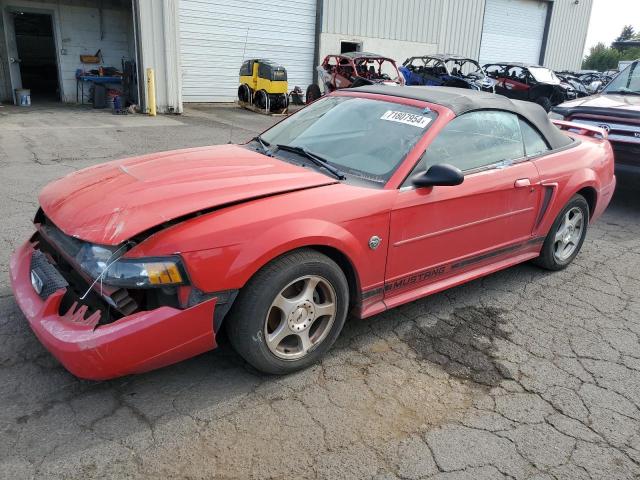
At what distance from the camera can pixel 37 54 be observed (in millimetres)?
15430

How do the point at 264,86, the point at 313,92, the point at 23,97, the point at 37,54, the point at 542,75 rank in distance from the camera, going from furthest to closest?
the point at 542,75 → the point at 313,92 → the point at 37,54 → the point at 264,86 → the point at 23,97

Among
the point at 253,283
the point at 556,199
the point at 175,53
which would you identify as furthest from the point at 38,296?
the point at 175,53

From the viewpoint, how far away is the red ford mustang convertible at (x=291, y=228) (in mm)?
2434

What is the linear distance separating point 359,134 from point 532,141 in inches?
59.9

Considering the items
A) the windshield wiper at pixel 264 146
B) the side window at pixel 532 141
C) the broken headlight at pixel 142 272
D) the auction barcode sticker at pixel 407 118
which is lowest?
the broken headlight at pixel 142 272

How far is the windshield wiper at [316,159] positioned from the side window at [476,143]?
0.43 metres

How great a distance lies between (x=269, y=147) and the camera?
3758 mm

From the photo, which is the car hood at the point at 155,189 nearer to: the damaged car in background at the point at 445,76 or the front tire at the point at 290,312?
the front tire at the point at 290,312

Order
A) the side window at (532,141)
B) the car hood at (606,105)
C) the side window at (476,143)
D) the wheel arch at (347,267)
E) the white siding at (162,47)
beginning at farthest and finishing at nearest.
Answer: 1. the white siding at (162,47)
2. the car hood at (606,105)
3. the side window at (532,141)
4. the side window at (476,143)
5. the wheel arch at (347,267)

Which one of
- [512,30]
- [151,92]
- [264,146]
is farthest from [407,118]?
[512,30]

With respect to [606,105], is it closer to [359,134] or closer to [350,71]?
[359,134]

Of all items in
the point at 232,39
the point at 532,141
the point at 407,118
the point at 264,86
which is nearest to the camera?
the point at 407,118

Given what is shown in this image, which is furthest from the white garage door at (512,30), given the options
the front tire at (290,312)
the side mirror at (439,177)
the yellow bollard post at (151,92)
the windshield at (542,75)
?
the front tire at (290,312)

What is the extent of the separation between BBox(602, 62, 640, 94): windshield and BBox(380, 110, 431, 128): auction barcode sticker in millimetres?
5751
